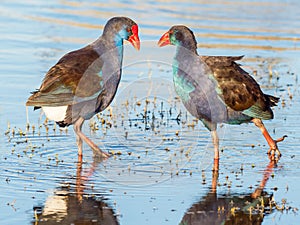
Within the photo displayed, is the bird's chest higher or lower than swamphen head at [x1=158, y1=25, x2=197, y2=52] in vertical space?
lower

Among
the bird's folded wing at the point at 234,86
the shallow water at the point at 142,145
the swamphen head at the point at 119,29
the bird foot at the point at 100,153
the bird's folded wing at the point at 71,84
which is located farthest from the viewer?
the swamphen head at the point at 119,29

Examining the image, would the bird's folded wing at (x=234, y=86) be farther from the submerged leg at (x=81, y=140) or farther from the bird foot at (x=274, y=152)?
the submerged leg at (x=81, y=140)

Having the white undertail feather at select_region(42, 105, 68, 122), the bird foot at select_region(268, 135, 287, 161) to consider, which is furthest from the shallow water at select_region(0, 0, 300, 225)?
the white undertail feather at select_region(42, 105, 68, 122)

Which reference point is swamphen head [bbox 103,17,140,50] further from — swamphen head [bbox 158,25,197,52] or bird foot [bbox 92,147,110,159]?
bird foot [bbox 92,147,110,159]

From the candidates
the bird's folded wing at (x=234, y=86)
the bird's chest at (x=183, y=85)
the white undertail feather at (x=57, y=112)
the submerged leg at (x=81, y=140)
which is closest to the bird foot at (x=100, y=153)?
the submerged leg at (x=81, y=140)

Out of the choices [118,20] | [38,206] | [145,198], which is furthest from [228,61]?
[38,206]

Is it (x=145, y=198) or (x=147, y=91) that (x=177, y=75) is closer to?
(x=145, y=198)

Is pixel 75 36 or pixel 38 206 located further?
pixel 75 36

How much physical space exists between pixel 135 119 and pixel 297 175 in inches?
115

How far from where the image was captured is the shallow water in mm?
7211

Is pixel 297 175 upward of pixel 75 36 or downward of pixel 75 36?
downward

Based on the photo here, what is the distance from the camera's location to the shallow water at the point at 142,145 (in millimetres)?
7211

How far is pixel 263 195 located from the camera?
7625 mm

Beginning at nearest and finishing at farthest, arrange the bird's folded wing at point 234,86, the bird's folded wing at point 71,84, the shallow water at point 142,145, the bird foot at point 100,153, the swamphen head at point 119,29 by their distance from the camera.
Result: the shallow water at point 142,145 < the bird's folded wing at point 71,84 < the bird foot at point 100,153 < the bird's folded wing at point 234,86 < the swamphen head at point 119,29
